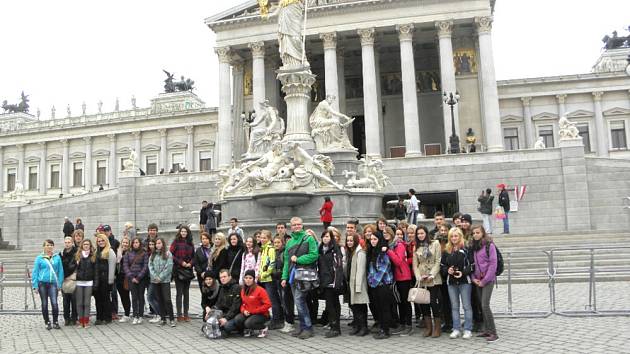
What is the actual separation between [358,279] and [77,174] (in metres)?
72.4

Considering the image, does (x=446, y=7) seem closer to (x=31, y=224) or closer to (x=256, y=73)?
(x=256, y=73)

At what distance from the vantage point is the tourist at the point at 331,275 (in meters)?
10.2

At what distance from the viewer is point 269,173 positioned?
18.8m

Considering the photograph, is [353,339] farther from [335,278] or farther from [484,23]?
[484,23]

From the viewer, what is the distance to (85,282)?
12.1m

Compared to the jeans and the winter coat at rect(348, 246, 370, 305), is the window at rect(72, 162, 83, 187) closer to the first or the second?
the jeans

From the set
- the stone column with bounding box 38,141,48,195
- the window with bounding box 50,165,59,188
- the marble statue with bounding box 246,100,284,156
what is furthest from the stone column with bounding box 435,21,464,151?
the stone column with bounding box 38,141,48,195

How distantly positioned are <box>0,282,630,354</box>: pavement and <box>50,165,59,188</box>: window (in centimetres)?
6927

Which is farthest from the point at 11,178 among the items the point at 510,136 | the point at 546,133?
the point at 546,133

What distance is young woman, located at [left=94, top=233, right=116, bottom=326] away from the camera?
12.3 m

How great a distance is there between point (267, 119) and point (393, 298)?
1438 cm

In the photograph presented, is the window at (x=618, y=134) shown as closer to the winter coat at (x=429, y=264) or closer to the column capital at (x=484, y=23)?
the column capital at (x=484, y=23)

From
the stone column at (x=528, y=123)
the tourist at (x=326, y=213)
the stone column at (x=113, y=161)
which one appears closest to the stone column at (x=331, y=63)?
the stone column at (x=528, y=123)

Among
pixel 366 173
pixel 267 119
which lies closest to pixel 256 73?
pixel 267 119
